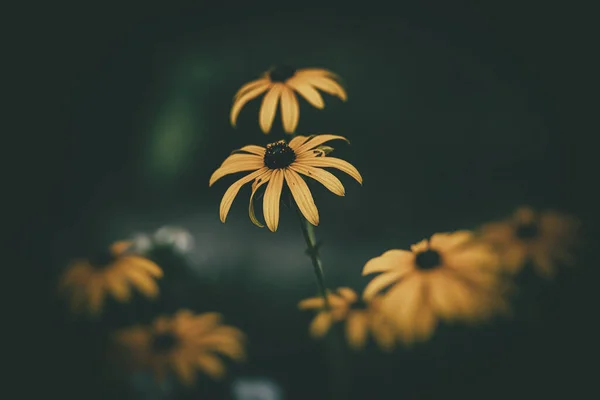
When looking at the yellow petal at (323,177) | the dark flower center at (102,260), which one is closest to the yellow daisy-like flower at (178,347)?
the dark flower center at (102,260)

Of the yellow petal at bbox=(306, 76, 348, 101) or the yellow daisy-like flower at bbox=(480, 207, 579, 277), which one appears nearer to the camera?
the yellow petal at bbox=(306, 76, 348, 101)

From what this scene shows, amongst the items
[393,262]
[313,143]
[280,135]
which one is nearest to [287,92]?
[313,143]

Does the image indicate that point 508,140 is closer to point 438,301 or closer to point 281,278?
point 281,278

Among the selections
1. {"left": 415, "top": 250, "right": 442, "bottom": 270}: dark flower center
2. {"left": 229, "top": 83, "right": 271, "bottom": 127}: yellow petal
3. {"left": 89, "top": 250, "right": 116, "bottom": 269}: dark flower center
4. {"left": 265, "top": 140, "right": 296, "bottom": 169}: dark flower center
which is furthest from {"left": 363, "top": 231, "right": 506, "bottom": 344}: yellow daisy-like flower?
{"left": 89, "top": 250, "right": 116, "bottom": 269}: dark flower center

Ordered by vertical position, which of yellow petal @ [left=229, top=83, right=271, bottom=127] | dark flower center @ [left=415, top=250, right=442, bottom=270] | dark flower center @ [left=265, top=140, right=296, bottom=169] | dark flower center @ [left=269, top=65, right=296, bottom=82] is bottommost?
dark flower center @ [left=415, top=250, right=442, bottom=270]

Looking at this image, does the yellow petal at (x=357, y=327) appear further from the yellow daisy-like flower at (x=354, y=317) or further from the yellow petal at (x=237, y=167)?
the yellow petal at (x=237, y=167)

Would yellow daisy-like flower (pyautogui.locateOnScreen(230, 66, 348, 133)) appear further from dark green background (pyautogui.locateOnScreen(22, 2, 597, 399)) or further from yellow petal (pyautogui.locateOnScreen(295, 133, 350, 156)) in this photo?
dark green background (pyautogui.locateOnScreen(22, 2, 597, 399))

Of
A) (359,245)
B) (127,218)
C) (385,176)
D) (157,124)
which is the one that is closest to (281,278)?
(359,245)
